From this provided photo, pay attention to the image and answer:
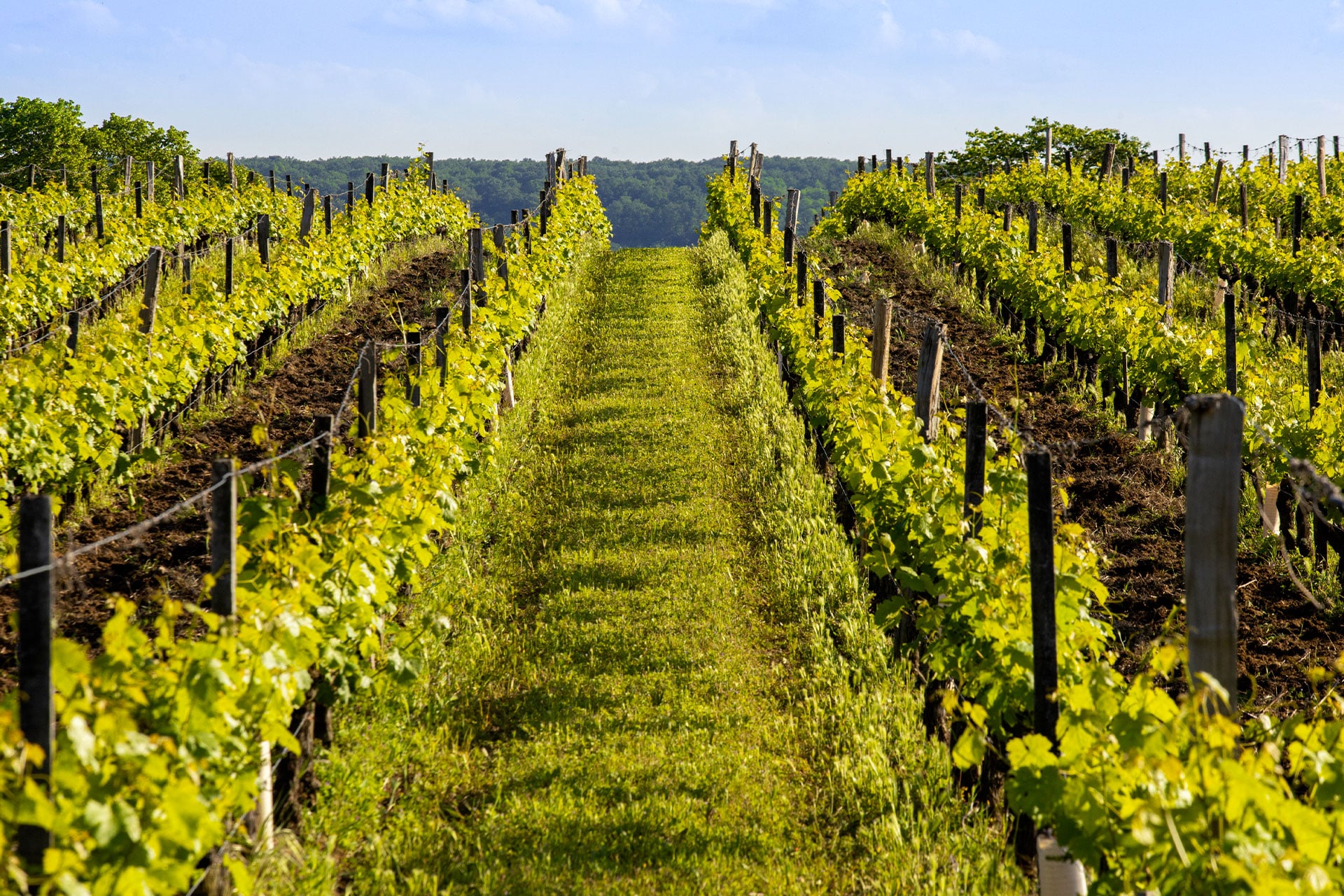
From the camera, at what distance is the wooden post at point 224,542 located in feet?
12.1

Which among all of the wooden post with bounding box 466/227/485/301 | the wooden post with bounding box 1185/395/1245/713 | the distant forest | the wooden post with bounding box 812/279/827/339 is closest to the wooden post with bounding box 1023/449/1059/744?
the wooden post with bounding box 1185/395/1245/713

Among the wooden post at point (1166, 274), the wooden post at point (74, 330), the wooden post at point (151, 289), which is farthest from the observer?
the wooden post at point (1166, 274)

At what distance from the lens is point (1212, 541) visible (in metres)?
3.15

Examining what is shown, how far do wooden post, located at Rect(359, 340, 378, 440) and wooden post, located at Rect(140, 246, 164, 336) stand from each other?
13.4 feet

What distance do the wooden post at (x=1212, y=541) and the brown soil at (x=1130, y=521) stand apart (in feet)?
0.40

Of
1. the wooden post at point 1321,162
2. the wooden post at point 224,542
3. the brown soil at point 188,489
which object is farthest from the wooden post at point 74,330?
the wooden post at point 1321,162

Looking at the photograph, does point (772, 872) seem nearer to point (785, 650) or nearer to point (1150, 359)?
point (785, 650)

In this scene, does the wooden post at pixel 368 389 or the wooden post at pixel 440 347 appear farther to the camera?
the wooden post at pixel 440 347

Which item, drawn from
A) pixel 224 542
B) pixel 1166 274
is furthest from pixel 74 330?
pixel 1166 274

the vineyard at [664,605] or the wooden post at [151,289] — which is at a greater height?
the wooden post at [151,289]

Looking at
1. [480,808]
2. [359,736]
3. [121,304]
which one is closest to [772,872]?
[480,808]

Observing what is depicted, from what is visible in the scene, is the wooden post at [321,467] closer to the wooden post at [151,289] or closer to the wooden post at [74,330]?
the wooden post at [74,330]

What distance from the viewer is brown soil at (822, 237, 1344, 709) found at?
6016mm

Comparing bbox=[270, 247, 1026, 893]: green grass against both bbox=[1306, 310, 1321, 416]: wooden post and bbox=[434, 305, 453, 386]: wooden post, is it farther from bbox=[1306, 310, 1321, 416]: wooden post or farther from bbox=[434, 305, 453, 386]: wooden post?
bbox=[1306, 310, 1321, 416]: wooden post
